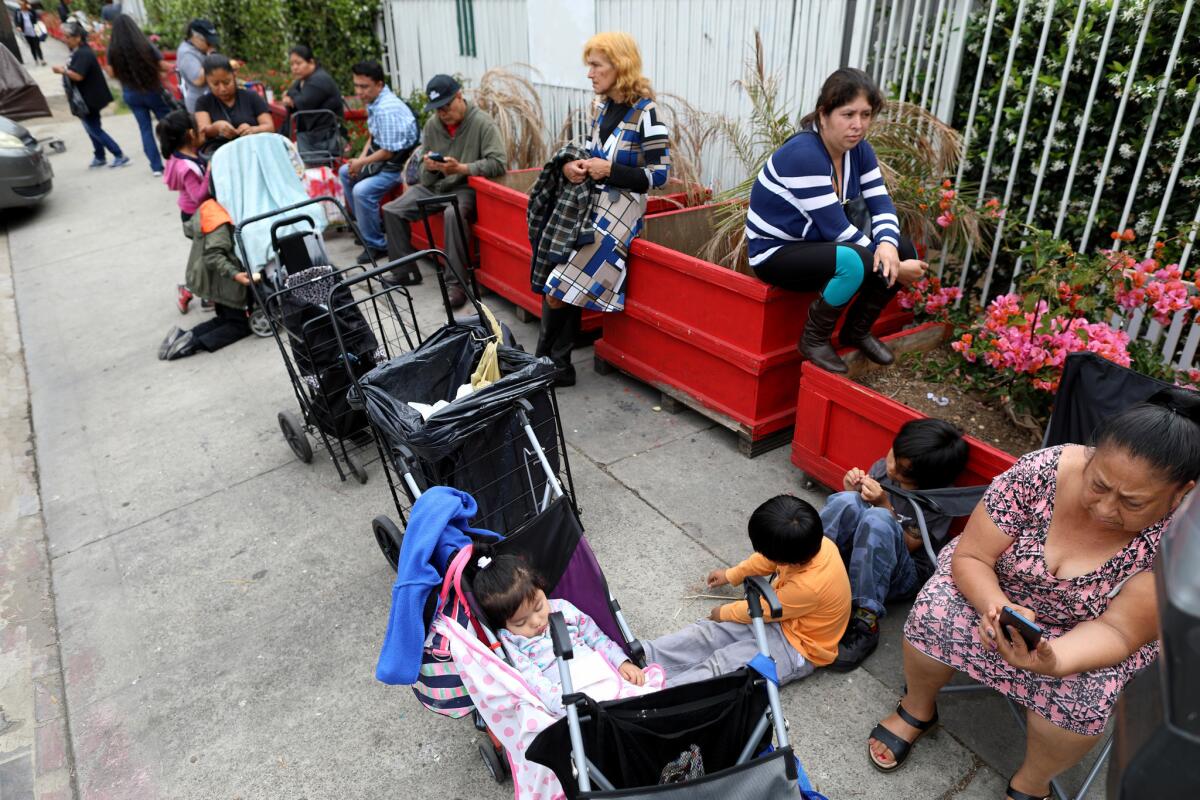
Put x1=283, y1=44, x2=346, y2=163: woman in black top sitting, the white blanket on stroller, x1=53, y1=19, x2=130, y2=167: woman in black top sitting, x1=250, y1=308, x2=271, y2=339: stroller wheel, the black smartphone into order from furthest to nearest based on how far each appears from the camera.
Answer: x1=53, y1=19, x2=130, y2=167: woman in black top sitting
x1=283, y1=44, x2=346, y2=163: woman in black top sitting
x1=250, y1=308, x2=271, y2=339: stroller wheel
the white blanket on stroller
the black smartphone

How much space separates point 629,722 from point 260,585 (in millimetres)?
2263

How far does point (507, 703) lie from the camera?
2.17 m

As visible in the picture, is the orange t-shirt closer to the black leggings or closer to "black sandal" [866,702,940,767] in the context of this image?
"black sandal" [866,702,940,767]

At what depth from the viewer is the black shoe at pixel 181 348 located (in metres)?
5.73

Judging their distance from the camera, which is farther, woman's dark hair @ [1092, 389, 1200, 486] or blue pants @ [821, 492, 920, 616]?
blue pants @ [821, 492, 920, 616]

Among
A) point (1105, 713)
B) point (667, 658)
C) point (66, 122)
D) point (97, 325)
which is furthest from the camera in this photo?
point (66, 122)

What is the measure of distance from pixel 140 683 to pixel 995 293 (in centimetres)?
454

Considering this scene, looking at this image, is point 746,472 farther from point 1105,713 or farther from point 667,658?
point 1105,713

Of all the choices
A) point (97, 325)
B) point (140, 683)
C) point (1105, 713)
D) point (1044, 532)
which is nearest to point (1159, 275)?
point (1044, 532)

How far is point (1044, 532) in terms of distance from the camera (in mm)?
2238

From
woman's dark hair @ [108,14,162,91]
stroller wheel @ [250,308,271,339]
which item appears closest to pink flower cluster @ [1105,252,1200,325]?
stroller wheel @ [250,308,271,339]

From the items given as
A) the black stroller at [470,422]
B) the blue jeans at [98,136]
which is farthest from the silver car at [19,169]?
the black stroller at [470,422]

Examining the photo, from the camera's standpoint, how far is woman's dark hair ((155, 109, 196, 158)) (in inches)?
213

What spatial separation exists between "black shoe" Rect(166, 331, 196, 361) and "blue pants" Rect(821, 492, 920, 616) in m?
4.80
